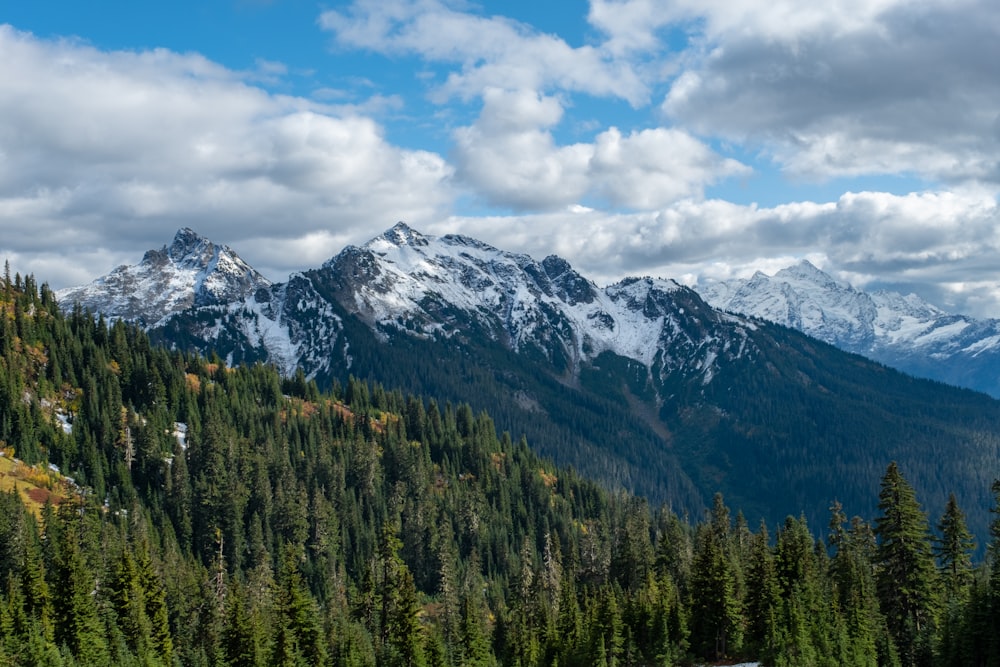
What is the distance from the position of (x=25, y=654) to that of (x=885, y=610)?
81.5 m

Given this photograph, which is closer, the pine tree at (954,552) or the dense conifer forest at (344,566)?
the pine tree at (954,552)

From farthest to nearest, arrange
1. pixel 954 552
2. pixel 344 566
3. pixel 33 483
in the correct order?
pixel 344 566 → pixel 33 483 → pixel 954 552

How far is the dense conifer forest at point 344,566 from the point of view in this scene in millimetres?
76750

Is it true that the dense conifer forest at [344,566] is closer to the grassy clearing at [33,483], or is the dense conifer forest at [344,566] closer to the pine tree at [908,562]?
the pine tree at [908,562]

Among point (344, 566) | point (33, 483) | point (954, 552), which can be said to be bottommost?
point (344, 566)

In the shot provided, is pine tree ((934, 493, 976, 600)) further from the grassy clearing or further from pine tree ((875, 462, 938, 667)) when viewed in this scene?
the grassy clearing

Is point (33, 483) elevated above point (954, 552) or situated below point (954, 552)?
above

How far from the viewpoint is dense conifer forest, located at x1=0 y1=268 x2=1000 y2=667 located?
252 ft

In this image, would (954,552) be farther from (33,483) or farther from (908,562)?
(33,483)

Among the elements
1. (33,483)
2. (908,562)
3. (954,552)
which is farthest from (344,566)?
(908,562)

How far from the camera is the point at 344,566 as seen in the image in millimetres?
165500

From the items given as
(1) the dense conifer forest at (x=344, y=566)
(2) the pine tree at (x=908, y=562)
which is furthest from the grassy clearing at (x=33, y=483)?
(2) the pine tree at (x=908, y=562)

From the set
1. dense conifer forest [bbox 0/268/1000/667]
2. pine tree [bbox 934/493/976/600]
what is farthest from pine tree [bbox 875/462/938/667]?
pine tree [bbox 934/493/976/600]

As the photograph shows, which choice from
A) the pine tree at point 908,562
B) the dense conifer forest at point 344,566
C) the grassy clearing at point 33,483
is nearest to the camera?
the pine tree at point 908,562
